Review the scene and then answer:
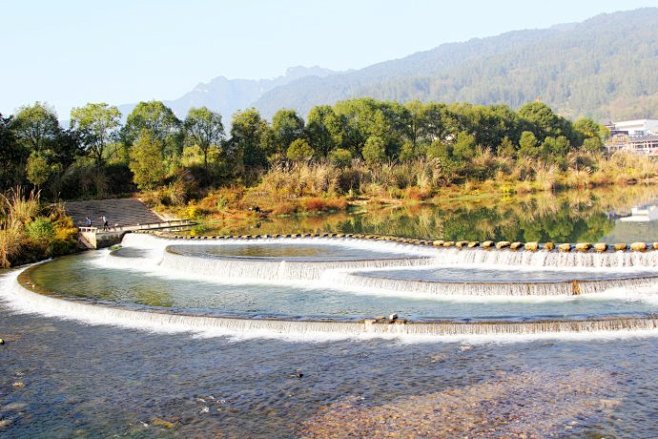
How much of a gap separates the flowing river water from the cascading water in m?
0.05

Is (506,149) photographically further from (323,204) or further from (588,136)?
(323,204)

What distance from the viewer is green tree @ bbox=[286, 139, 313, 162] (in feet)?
174

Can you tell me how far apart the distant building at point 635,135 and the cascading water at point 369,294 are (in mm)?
92592

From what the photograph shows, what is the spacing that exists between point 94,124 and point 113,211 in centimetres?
1181

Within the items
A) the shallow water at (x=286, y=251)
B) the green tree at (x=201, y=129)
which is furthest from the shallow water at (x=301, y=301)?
the green tree at (x=201, y=129)

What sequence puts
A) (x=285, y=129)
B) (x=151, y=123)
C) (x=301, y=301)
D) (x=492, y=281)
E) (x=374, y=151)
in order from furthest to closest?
(x=285, y=129) < (x=374, y=151) < (x=151, y=123) < (x=301, y=301) < (x=492, y=281)

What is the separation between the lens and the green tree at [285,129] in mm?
56188

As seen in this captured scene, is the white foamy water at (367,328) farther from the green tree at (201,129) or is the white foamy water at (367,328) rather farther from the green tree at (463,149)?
the green tree at (463,149)

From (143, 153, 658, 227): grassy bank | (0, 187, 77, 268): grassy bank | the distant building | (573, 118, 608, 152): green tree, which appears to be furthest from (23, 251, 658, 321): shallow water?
the distant building

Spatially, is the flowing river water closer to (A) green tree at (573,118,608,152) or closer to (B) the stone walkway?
(B) the stone walkway

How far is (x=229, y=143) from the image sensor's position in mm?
54969

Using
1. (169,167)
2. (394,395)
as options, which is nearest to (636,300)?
(394,395)

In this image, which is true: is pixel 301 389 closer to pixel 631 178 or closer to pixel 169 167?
pixel 169 167

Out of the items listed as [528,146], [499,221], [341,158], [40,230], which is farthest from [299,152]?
[40,230]
